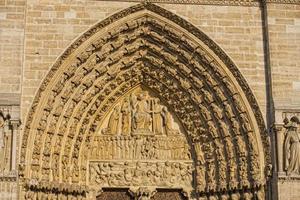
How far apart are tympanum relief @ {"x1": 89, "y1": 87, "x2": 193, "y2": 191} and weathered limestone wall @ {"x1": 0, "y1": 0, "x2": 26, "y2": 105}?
6.14ft

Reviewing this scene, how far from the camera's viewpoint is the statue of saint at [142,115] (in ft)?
35.2

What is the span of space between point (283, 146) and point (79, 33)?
3673 mm

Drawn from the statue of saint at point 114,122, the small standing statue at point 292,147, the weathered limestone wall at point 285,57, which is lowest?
the small standing statue at point 292,147

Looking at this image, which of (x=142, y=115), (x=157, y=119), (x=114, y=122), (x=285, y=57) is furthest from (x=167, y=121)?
(x=285, y=57)

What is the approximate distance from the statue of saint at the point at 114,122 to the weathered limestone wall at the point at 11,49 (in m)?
1.94

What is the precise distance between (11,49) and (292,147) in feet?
14.9

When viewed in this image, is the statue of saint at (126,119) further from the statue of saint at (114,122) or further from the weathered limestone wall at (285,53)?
the weathered limestone wall at (285,53)

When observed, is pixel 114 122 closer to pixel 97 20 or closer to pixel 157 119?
pixel 157 119

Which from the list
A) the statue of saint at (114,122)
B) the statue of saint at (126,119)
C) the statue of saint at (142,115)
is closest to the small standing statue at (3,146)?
the statue of saint at (114,122)

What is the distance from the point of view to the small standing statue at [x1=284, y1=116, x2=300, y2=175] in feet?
30.9

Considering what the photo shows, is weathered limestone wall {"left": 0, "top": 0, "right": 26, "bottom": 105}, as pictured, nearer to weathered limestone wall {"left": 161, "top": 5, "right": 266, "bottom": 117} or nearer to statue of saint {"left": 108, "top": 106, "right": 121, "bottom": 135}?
statue of saint {"left": 108, "top": 106, "right": 121, "bottom": 135}

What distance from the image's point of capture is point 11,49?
957 cm

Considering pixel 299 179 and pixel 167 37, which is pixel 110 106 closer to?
pixel 167 37

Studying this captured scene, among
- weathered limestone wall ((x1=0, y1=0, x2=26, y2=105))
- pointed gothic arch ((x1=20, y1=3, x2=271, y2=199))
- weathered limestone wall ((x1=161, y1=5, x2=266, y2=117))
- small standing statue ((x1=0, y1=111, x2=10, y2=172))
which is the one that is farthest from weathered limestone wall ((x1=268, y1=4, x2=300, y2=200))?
small standing statue ((x1=0, y1=111, x2=10, y2=172))
